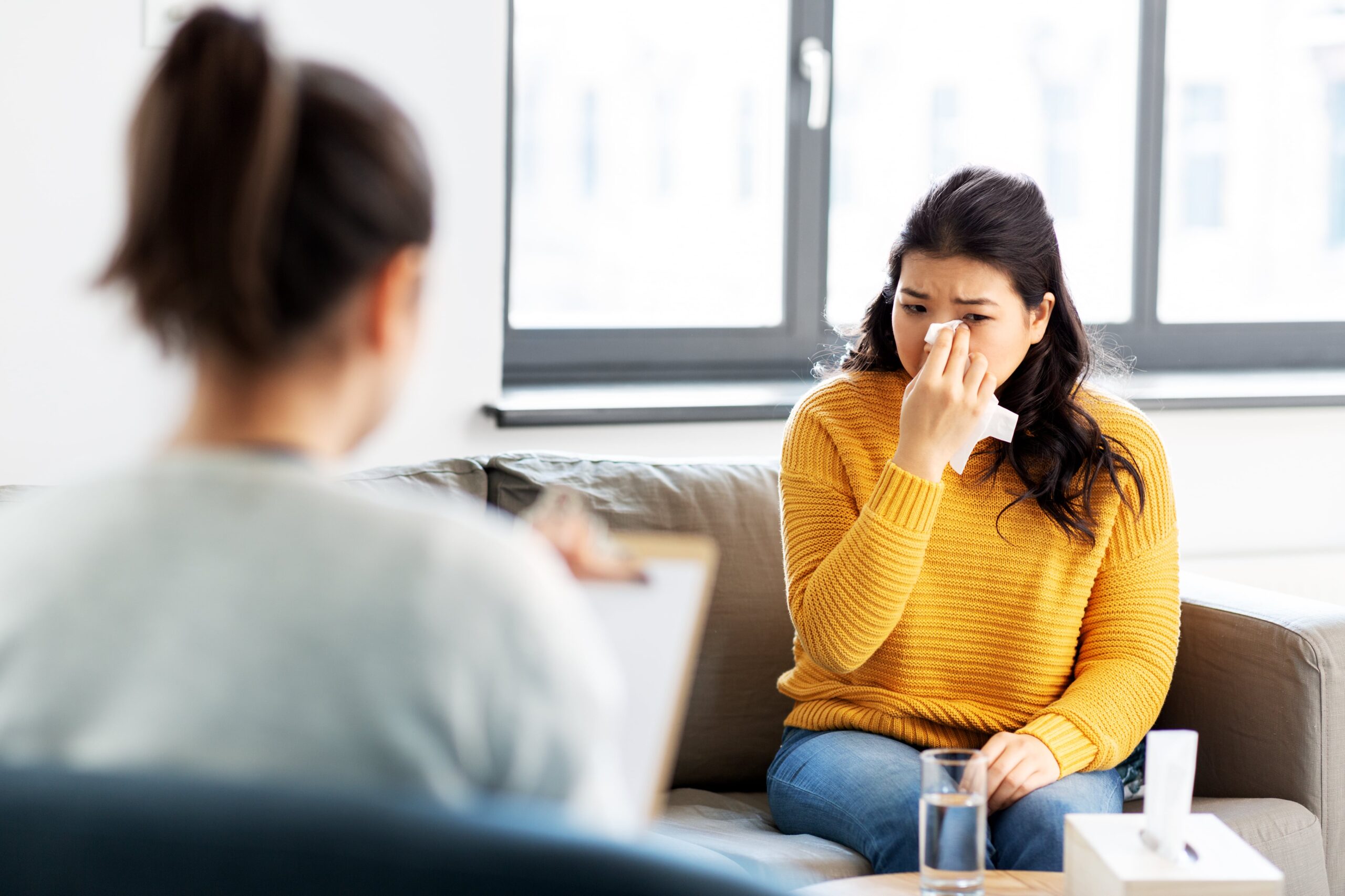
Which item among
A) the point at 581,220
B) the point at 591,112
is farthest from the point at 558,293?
the point at 591,112

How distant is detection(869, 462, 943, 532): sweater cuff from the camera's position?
1.60m

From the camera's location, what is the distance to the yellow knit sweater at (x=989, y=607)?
1.67 meters

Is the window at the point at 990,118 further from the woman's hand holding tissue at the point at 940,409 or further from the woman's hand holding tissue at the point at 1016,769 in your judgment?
the woman's hand holding tissue at the point at 1016,769

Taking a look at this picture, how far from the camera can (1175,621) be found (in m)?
1.72

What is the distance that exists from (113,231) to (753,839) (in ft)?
3.86

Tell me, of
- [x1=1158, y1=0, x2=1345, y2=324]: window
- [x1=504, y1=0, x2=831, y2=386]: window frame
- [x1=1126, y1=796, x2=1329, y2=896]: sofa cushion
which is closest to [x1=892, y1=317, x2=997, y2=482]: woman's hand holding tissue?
[x1=1126, y1=796, x2=1329, y2=896]: sofa cushion

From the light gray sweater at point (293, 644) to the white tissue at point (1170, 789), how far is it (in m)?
0.68

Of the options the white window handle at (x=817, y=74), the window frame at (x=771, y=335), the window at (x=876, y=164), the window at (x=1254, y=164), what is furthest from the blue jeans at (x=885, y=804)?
the window at (x=1254, y=164)

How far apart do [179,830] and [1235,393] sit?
2.67 metres

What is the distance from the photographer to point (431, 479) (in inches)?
75.8

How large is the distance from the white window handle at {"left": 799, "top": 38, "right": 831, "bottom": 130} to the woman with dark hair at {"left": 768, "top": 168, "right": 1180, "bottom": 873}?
42.4 inches

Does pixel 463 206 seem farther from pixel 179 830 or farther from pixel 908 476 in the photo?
pixel 179 830

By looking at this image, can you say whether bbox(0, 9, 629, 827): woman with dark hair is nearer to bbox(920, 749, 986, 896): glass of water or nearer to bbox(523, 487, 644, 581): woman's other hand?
bbox(523, 487, 644, 581): woman's other hand

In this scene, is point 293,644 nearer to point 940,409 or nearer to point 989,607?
point 940,409
